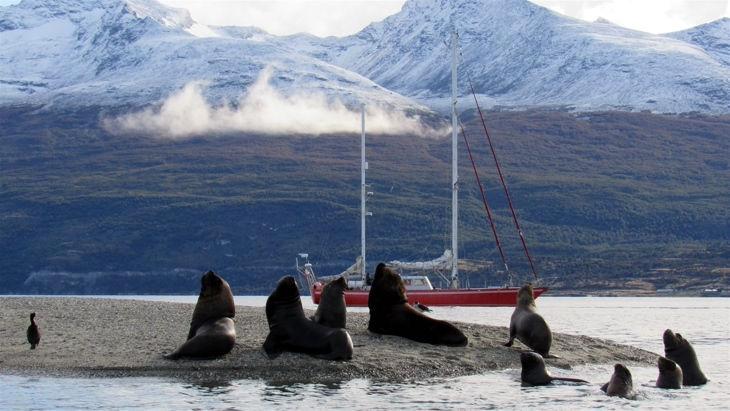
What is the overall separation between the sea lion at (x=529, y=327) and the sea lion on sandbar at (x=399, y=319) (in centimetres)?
147

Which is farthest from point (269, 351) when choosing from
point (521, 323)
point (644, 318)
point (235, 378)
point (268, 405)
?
point (644, 318)

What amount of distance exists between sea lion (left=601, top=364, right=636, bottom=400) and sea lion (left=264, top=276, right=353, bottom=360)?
20.4 ft

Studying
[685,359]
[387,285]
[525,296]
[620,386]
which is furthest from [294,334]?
[685,359]

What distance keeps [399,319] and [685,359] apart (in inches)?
288

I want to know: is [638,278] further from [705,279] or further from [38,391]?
[38,391]

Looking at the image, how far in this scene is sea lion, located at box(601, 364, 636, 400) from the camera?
3212 cm

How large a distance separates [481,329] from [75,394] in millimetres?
16182

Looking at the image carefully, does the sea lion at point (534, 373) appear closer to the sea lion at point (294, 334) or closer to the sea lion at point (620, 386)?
the sea lion at point (620, 386)

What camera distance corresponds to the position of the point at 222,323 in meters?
35.2

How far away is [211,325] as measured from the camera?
35219 millimetres

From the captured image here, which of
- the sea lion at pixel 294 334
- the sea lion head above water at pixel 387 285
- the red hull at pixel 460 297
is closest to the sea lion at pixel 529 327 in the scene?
the sea lion head above water at pixel 387 285

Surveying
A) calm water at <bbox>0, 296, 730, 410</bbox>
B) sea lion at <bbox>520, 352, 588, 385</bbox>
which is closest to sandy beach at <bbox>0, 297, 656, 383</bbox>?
calm water at <bbox>0, 296, 730, 410</bbox>

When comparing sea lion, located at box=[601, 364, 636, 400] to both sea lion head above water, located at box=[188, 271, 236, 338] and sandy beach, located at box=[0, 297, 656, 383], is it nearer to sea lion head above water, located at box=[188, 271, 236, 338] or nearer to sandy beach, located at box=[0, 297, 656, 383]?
sandy beach, located at box=[0, 297, 656, 383]

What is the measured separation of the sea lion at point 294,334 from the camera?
113 ft
